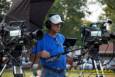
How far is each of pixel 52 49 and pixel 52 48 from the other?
0.02 m

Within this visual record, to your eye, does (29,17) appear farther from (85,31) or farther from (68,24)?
(68,24)

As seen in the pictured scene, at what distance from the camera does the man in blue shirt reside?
6.91 m

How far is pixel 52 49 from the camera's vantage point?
6949 mm

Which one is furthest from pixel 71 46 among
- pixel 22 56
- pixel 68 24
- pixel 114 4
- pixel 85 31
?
pixel 68 24

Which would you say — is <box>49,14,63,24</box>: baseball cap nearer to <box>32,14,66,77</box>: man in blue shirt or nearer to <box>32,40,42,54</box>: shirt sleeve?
<box>32,14,66,77</box>: man in blue shirt

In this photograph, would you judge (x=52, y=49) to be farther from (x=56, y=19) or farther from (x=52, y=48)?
(x=56, y=19)

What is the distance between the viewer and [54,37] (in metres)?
7.12

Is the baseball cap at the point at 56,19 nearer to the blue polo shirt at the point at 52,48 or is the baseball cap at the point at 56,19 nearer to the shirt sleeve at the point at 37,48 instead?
the blue polo shirt at the point at 52,48

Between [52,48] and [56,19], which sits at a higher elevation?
[56,19]

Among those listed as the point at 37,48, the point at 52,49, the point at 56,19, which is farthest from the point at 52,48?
the point at 56,19

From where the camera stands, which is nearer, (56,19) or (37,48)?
(37,48)

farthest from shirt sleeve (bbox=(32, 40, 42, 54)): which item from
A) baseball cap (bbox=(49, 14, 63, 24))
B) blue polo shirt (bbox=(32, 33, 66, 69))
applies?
baseball cap (bbox=(49, 14, 63, 24))

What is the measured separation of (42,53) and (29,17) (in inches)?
33.6

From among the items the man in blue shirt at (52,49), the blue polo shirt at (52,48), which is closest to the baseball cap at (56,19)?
the man in blue shirt at (52,49)
